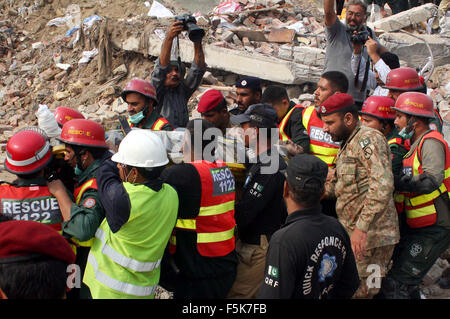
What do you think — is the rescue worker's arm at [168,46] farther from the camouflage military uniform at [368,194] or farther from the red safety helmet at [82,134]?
the camouflage military uniform at [368,194]

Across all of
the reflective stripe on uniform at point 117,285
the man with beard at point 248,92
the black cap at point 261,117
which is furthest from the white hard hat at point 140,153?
the man with beard at point 248,92

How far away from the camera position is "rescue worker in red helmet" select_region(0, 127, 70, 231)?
2604 mm

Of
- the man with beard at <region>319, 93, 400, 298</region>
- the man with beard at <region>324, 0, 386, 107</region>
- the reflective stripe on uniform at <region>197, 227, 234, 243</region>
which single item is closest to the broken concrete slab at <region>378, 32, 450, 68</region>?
the man with beard at <region>324, 0, 386, 107</region>

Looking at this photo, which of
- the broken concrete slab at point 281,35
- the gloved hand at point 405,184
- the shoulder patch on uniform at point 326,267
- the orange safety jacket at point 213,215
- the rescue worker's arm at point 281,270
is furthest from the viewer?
the broken concrete slab at point 281,35

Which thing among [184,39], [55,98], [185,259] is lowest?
[55,98]

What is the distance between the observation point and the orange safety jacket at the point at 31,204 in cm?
259

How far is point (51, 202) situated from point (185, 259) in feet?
3.19

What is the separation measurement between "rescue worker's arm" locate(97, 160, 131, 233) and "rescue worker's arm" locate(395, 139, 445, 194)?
234 cm

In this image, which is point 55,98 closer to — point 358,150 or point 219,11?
point 219,11

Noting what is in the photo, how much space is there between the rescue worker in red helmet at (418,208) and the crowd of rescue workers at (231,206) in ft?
0.04

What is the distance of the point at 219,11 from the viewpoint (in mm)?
10805

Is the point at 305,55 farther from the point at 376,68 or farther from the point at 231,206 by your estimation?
the point at 231,206

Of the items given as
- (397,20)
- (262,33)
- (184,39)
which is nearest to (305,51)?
(262,33)

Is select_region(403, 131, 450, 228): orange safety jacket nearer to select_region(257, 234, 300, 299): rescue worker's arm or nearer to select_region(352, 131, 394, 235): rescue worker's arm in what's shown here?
select_region(352, 131, 394, 235): rescue worker's arm
